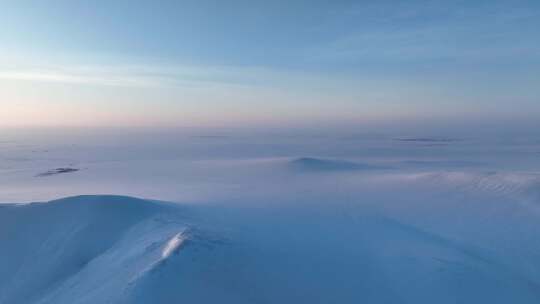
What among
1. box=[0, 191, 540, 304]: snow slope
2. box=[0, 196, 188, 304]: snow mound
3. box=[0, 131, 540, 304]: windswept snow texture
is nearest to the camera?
box=[0, 191, 540, 304]: snow slope

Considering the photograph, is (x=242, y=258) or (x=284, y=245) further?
(x=284, y=245)

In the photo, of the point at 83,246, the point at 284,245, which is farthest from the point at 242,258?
the point at 83,246

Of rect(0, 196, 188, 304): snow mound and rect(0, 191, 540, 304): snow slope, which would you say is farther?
rect(0, 196, 188, 304): snow mound

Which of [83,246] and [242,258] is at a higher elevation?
[242,258]

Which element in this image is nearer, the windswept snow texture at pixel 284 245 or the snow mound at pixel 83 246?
the windswept snow texture at pixel 284 245

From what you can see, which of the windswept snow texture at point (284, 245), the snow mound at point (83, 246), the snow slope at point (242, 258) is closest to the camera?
the snow slope at point (242, 258)

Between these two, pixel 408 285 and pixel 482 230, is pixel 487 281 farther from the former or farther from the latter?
pixel 482 230

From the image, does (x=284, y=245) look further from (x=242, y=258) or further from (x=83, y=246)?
(x=83, y=246)

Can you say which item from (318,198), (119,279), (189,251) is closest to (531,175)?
(318,198)
